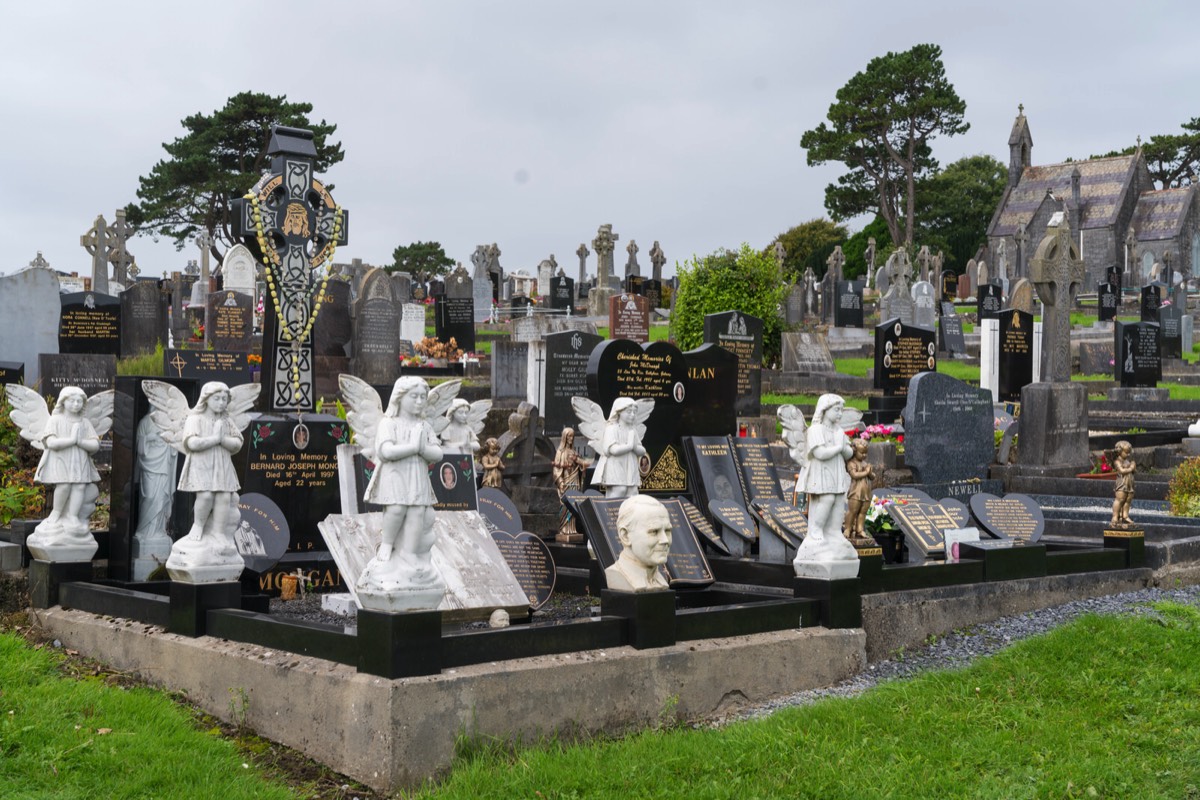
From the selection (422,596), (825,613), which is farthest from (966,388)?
(422,596)

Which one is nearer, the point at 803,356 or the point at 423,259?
the point at 803,356

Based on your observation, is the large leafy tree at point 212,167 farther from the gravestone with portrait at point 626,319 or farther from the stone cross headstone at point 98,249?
the gravestone with portrait at point 626,319

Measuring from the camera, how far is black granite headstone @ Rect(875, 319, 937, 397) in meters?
20.5

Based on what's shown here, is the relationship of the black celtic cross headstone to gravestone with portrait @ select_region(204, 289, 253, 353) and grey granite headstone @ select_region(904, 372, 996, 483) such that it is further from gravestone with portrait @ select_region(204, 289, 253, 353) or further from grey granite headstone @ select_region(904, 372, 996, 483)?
gravestone with portrait @ select_region(204, 289, 253, 353)

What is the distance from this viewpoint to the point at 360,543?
8.12 metres

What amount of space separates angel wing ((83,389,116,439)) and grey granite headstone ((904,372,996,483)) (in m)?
7.46

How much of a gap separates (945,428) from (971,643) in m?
4.98

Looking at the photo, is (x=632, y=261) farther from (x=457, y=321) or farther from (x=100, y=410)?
(x=100, y=410)

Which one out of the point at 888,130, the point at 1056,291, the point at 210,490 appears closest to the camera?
the point at 210,490

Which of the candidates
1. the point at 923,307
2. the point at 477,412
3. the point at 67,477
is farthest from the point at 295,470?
the point at 923,307

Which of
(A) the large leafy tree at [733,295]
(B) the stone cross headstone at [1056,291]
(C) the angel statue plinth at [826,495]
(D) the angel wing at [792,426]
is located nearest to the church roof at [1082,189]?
(A) the large leafy tree at [733,295]

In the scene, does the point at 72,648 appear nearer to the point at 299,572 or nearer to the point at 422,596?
the point at 299,572

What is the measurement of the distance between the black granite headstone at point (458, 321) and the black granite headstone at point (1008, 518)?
19408 millimetres

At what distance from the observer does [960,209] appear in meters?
75.3
